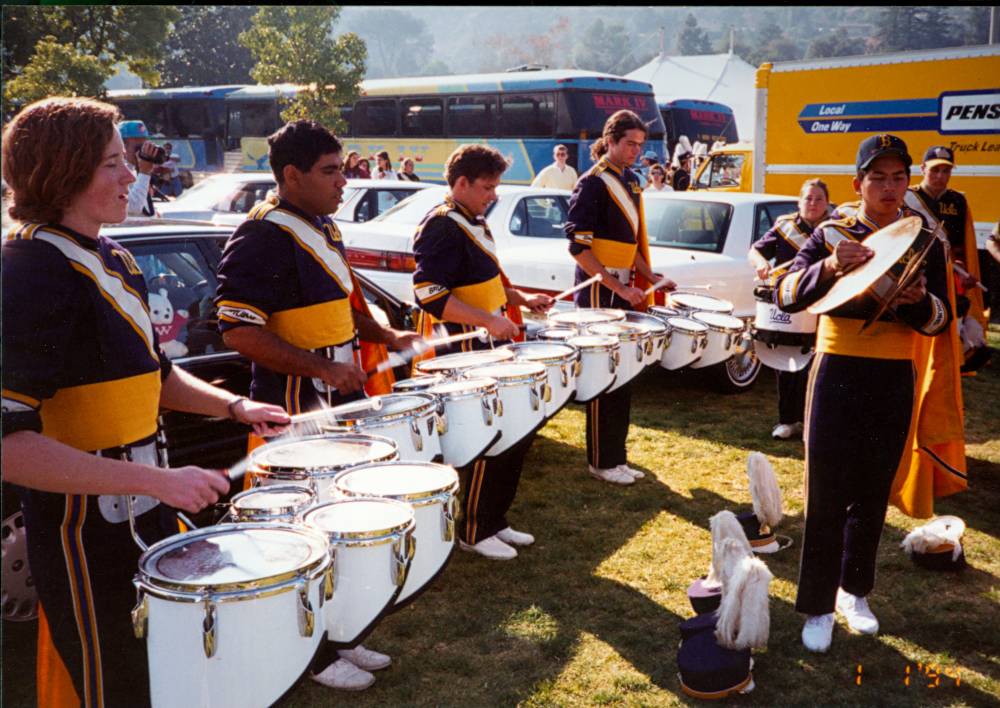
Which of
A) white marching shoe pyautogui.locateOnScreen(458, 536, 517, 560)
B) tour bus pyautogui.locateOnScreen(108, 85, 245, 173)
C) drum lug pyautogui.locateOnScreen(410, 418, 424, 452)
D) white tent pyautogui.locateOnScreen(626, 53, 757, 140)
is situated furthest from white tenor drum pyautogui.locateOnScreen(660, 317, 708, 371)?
tour bus pyautogui.locateOnScreen(108, 85, 245, 173)

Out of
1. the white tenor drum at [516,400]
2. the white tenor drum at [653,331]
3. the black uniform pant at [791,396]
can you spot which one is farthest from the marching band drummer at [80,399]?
the black uniform pant at [791,396]

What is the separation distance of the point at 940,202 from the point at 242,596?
5.58 meters

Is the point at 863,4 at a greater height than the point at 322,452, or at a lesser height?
greater

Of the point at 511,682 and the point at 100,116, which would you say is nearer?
the point at 100,116

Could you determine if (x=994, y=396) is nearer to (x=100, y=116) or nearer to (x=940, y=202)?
(x=940, y=202)

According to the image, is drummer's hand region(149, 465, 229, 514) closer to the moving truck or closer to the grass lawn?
the grass lawn

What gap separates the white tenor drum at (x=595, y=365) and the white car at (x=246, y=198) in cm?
530

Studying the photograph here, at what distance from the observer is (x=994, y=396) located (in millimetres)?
7664

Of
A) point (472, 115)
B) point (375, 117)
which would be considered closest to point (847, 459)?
point (472, 115)

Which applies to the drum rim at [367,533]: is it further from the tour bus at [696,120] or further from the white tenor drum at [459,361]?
the tour bus at [696,120]

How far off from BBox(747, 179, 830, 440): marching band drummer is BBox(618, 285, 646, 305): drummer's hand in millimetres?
1196

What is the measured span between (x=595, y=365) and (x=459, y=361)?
822 mm

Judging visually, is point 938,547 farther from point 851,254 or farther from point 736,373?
point 736,373

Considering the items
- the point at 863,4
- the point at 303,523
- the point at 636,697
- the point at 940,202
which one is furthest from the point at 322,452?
the point at 940,202
